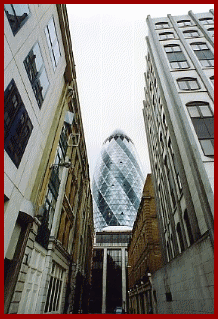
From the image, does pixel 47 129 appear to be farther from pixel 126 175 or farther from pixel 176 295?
pixel 126 175

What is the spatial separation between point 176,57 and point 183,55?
30.2 inches

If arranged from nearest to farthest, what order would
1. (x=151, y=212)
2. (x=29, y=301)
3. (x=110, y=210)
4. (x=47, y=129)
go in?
(x=29, y=301) → (x=47, y=129) → (x=151, y=212) → (x=110, y=210)

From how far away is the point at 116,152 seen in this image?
12644cm

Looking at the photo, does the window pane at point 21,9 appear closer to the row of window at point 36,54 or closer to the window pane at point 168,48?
the row of window at point 36,54

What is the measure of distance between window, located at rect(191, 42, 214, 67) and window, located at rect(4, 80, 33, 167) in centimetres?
1822

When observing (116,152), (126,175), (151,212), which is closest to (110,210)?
(126,175)

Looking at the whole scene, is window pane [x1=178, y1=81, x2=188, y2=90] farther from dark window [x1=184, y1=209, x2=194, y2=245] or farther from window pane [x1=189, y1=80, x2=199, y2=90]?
dark window [x1=184, y1=209, x2=194, y2=245]

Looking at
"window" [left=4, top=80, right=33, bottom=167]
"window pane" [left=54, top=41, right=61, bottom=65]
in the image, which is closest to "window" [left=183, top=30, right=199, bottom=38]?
"window pane" [left=54, top=41, right=61, bottom=65]

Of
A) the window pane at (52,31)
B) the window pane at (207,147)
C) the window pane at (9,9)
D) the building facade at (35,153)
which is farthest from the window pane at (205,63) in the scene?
the window pane at (9,9)

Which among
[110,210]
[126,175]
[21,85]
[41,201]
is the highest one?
[126,175]

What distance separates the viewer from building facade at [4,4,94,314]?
26.7 feet

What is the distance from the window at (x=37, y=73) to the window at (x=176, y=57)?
14210 millimetres

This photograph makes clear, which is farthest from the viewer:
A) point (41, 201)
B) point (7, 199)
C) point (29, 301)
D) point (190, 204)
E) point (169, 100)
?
point (169, 100)

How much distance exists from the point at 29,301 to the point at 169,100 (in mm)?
16644
